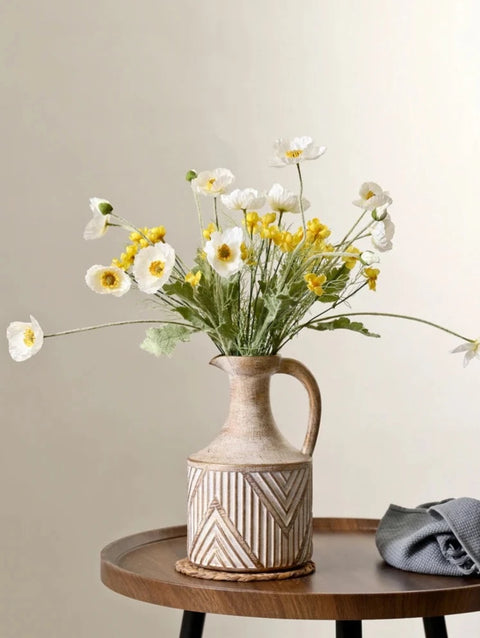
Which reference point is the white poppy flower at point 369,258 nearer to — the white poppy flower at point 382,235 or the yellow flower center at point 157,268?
the white poppy flower at point 382,235

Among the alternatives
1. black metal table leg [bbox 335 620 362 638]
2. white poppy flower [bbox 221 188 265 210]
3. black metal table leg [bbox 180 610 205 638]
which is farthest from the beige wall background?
black metal table leg [bbox 335 620 362 638]

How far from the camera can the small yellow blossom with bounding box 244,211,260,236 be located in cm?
109

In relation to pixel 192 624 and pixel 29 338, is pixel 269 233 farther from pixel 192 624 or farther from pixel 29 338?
pixel 192 624

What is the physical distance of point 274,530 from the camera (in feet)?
3.49

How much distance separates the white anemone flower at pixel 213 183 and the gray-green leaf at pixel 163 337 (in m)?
0.16

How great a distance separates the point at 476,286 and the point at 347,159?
1.28ft

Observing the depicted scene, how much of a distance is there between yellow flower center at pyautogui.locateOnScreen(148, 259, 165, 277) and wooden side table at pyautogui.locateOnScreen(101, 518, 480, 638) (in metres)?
0.32

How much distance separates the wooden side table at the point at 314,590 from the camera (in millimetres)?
943

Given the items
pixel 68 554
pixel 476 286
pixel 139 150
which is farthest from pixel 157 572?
Result: pixel 476 286

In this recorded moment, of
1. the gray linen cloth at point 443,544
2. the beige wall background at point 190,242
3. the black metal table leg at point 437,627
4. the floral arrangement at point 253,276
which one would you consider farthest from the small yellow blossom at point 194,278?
the beige wall background at point 190,242

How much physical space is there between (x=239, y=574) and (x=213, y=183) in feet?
1.42

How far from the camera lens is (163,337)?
110cm

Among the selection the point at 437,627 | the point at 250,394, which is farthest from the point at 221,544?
the point at 437,627

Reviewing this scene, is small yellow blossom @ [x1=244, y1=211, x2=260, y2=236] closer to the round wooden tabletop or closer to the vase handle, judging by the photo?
the vase handle
